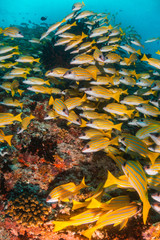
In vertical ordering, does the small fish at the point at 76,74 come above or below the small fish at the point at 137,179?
above

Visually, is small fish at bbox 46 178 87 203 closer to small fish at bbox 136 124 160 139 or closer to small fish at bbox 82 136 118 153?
small fish at bbox 82 136 118 153

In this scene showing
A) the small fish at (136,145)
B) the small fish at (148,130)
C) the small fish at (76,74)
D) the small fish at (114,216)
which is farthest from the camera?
the small fish at (76,74)

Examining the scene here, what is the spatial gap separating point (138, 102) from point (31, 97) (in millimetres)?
3469

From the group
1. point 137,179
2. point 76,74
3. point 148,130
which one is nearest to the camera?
point 137,179

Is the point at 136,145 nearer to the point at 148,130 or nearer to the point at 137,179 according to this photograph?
the point at 148,130

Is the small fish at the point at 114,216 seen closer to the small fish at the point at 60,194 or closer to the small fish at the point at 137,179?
the small fish at the point at 137,179

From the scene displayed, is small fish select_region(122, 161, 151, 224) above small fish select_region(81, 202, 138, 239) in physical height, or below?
above

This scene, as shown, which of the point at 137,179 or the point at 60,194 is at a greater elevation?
the point at 137,179

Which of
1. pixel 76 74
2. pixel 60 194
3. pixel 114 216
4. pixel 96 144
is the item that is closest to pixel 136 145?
pixel 96 144

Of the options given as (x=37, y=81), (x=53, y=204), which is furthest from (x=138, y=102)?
(x=53, y=204)

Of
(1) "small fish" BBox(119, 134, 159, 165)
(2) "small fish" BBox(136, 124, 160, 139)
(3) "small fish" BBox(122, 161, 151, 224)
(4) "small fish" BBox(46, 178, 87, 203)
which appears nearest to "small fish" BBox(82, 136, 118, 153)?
(1) "small fish" BBox(119, 134, 159, 165)

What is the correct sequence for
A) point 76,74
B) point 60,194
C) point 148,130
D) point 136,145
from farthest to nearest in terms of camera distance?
point 76,74 < point 148,130 < point 136,145 < point 60,194

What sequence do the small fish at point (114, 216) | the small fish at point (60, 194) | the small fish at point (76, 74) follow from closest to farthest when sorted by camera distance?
the small fish at point (114, 216), the small fish at point (60, 194), the small fish at point (76, 74)

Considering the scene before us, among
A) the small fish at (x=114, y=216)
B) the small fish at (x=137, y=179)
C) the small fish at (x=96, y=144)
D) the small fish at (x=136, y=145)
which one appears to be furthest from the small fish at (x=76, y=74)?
the small fish at (x=114, y=216)
